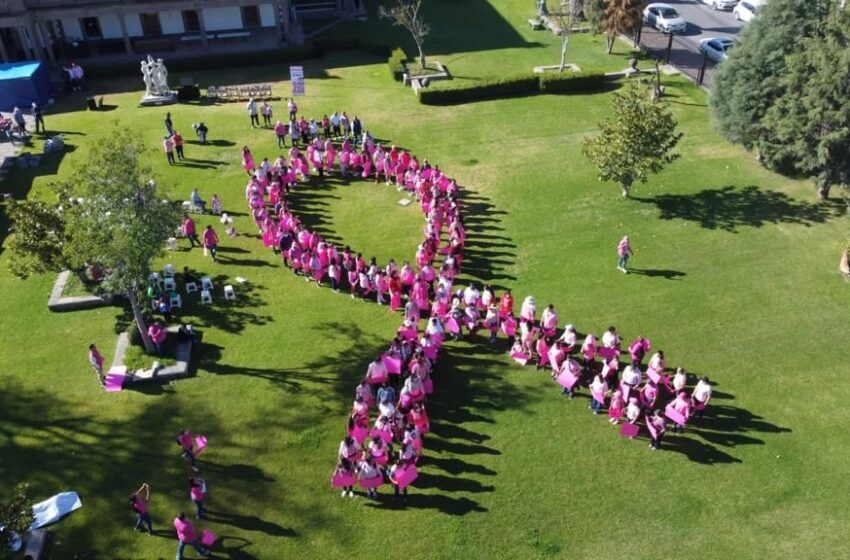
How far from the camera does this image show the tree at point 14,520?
Answer: 12.4 metres

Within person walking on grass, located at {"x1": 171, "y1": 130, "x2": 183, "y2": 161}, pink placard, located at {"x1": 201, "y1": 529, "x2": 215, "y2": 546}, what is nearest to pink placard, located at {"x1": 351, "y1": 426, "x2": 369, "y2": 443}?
pink placard, located at {"x1": 201, "y1": 529, "x2": 215, "y2": 546}

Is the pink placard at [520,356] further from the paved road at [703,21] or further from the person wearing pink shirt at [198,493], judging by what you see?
the paved road at [703,21]

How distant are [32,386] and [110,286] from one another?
413 centimetres


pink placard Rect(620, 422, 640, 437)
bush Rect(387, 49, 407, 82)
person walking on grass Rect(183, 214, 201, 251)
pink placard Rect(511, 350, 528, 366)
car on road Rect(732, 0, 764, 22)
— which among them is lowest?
pink placard Rect(620, 422, 640, 437)

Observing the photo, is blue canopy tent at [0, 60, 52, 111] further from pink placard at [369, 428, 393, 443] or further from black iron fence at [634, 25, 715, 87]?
black iron fence at [634, 25, 715, 87]

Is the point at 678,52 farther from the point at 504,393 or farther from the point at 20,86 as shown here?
the point at 20,86

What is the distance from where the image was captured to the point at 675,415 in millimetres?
17672

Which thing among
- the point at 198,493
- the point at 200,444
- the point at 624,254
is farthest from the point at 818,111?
the point at 198,493

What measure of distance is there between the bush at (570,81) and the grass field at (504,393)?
24.9ft

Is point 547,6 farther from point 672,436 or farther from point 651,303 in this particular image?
point 672,436

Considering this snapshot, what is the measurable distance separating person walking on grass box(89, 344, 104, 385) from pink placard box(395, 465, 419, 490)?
8988mm

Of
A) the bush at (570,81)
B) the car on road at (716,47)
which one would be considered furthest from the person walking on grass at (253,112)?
the car on road at (716,47)

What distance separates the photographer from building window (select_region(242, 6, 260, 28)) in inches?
1802

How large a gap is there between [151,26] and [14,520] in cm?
3899
